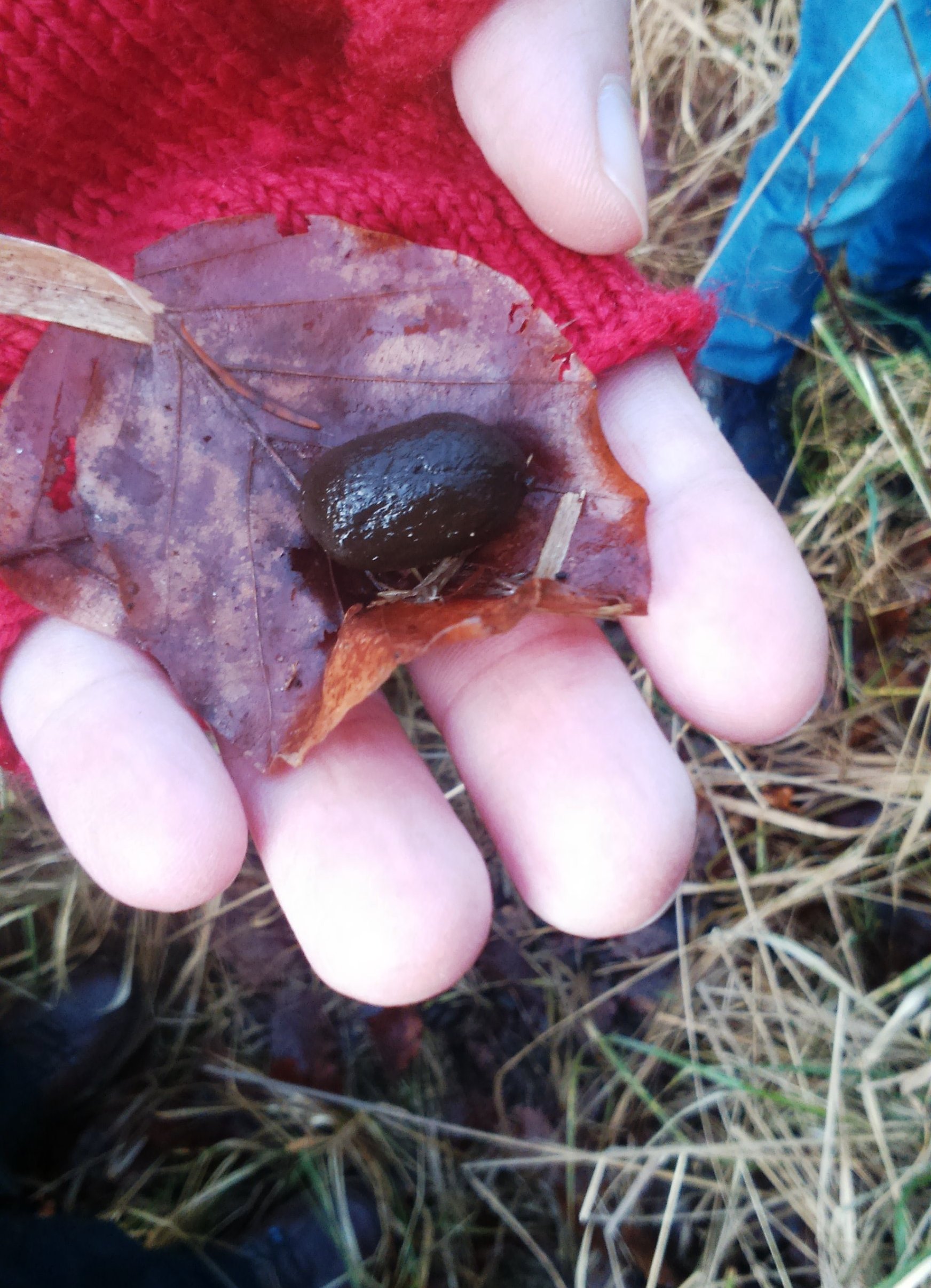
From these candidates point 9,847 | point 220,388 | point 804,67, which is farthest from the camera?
point 9,847

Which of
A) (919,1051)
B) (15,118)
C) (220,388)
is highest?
(15,118)

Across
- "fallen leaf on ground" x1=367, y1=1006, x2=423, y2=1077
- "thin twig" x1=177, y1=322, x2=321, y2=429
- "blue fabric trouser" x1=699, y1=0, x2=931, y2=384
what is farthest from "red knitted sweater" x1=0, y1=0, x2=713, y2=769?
"fallen leaf on ground" x1=367, y1=1006, x2=423, y2=1077

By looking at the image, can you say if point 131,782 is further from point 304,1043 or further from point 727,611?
point 304,1043

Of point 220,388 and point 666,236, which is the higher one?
point 666,236

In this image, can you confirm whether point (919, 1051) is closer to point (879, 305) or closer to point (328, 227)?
point (879, 305)

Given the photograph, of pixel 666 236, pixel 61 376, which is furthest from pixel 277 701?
pixel 666 236

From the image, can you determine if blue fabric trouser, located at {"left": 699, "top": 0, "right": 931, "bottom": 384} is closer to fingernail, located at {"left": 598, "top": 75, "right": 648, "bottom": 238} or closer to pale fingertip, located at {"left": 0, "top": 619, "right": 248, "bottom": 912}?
fingernail, located at {"left": 598, "top": 75, "right": 648, "bottom": 238}

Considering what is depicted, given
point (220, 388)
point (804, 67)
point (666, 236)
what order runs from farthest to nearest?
point (666, 236), point (804, 67), point (220, 388)
